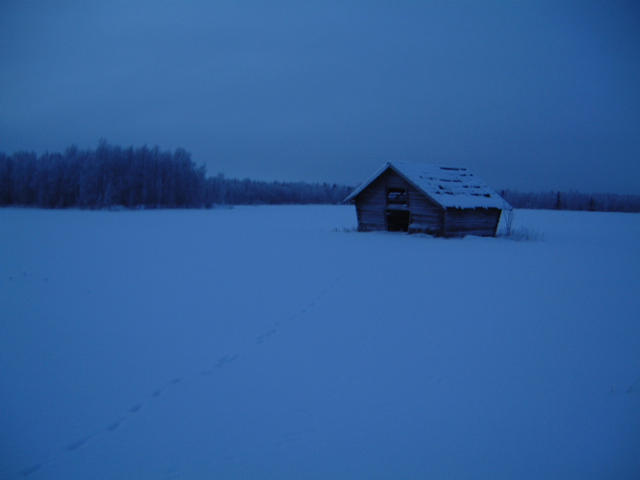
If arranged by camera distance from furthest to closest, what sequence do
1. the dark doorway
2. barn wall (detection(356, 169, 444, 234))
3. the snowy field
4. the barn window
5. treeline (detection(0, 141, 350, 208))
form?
1. treeline (detection(0, 141, 350, 208))
2. the dark doorway
3. the barn window
4. barn wall (detection(356, 169, 444, 234))
5. the snowy field

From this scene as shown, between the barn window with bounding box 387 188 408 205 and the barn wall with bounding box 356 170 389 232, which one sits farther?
the barn wall with bounding box 356 170 389 232

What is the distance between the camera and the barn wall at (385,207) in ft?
69.2

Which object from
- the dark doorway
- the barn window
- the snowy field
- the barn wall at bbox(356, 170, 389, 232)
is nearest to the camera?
the snowy field

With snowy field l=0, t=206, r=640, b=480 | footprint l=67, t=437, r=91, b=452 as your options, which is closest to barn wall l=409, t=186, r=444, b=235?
snowy field l=0, t=206, r=640, b=480

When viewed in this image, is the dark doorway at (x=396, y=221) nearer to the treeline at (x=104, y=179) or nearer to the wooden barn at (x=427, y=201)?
the wooden barn at (x=427, y=201)

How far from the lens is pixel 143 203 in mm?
52250

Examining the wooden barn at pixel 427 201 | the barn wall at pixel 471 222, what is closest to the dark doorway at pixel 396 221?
the wooden barn at pixel 427 201

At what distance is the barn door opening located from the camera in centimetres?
2244

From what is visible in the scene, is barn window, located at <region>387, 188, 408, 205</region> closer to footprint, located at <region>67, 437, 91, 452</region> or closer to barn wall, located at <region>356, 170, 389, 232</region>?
barn wall, located at <region>356, 170, 389, 232</region>

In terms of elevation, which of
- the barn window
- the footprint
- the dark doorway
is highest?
the barn window

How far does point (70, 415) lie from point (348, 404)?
9.18 ft

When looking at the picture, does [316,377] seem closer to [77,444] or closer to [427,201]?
[77,444]

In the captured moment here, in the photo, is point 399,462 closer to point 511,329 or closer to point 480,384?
point 480,384

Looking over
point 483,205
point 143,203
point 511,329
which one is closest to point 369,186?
point 483,205
